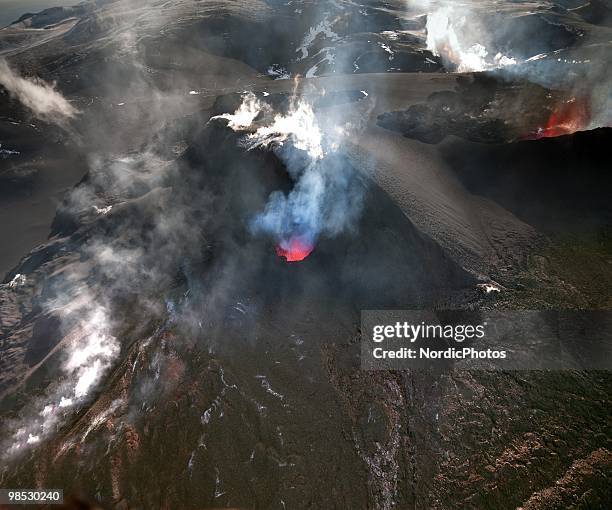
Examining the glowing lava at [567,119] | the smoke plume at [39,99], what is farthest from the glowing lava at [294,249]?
the smoke plume at [39,99]

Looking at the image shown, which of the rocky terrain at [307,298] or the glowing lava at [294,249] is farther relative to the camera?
the glowing lava at [294,249]

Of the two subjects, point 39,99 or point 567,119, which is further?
point 39,99

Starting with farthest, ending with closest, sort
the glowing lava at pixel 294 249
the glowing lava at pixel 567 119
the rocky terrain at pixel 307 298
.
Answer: the glowing lava at pixel 567 119, the glowing lava at pixel 294 249, the rocky terrain at pixel 307 298

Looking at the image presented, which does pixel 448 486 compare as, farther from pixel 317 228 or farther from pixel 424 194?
pixel 424 194

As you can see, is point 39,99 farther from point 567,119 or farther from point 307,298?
point 567,119

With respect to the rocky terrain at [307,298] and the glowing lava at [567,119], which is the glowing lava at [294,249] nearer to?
the rocky terrain at [307,298]

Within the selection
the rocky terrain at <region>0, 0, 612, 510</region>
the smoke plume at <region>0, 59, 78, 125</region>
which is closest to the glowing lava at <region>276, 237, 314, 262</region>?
the rocky terrain at <region>0, 0, 612, 510</region>

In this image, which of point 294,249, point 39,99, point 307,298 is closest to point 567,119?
point 294,249
